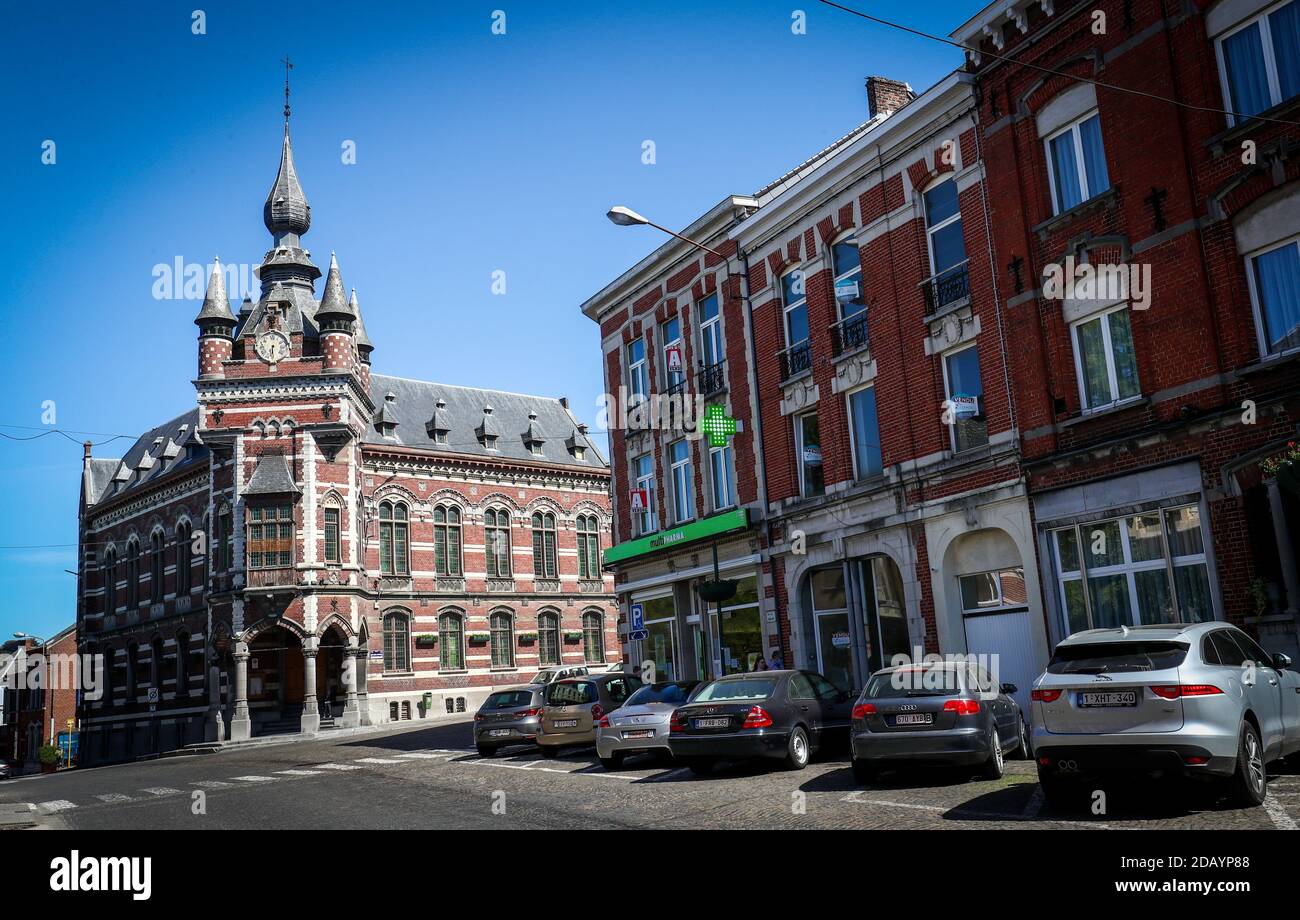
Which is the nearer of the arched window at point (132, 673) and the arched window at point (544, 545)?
the arched window at point (132, 673)

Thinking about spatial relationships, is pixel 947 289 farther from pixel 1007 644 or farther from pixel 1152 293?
pixel 1007 644

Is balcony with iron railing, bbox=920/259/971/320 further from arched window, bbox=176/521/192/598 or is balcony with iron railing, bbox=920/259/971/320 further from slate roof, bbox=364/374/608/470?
arched window, bbox=176/521/192/598

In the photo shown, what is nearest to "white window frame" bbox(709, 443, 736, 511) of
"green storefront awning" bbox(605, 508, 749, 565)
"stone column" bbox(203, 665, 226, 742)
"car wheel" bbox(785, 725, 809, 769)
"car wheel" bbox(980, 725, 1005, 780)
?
"green storefront awning" bbox(605, 508, 749, 565)

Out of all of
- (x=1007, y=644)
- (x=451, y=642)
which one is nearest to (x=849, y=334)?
(x=1007, y=644)

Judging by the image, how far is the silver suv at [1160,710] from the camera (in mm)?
8672

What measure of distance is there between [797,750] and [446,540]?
36100 millimetres

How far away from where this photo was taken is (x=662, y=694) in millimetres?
17469

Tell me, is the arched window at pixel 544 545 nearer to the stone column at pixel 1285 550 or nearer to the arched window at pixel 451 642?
the arched window at pixel 451 642

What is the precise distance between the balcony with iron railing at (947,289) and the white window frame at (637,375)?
10.7 m

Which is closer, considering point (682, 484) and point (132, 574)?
point (682, 484)

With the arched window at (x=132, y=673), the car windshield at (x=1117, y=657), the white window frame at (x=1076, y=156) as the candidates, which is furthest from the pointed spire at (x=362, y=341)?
the car windshield at (x=1117, y=657)
